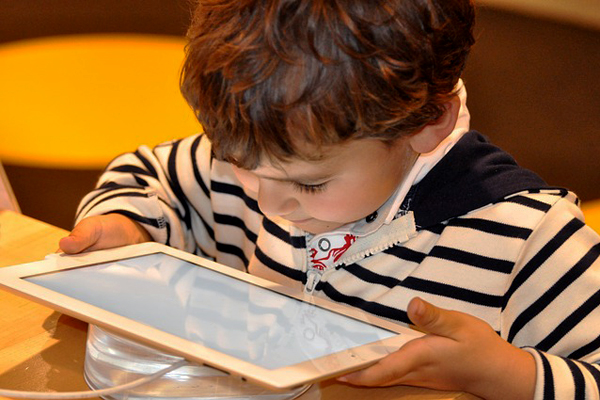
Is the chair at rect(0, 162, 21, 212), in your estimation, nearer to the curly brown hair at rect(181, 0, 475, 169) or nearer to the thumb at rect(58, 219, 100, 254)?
the thumb at rect(58, 219, 100, 254)

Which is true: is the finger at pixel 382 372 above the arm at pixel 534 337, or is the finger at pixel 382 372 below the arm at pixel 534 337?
above

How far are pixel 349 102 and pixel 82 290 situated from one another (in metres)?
0.25

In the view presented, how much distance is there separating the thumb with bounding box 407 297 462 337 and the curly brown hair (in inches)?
5.7

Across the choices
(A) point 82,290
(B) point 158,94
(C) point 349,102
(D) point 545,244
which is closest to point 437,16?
(C) point 349,102

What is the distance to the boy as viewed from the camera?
594 millimetres

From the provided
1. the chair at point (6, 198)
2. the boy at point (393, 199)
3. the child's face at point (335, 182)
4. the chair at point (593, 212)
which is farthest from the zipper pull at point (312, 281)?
the chair at point (593, 212)

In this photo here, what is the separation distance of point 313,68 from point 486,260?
0.91 ft

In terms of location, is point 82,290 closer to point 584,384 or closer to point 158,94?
point 584,384

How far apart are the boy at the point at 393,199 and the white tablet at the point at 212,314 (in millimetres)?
33

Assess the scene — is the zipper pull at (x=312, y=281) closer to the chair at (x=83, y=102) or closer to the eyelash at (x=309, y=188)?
Result: the eyelash at (x=309, y=188)

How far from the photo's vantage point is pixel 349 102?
0.60m

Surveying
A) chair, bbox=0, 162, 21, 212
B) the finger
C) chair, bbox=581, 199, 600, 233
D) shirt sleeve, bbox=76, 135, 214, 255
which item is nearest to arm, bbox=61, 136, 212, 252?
shirt sleeve, bbox=76, 135, 214, 255

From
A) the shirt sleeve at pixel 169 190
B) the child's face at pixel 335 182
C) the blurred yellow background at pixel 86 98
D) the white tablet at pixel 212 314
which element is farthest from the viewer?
the blurred yellow background at pixel 86 98

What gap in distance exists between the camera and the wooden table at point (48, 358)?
1.97 feet
